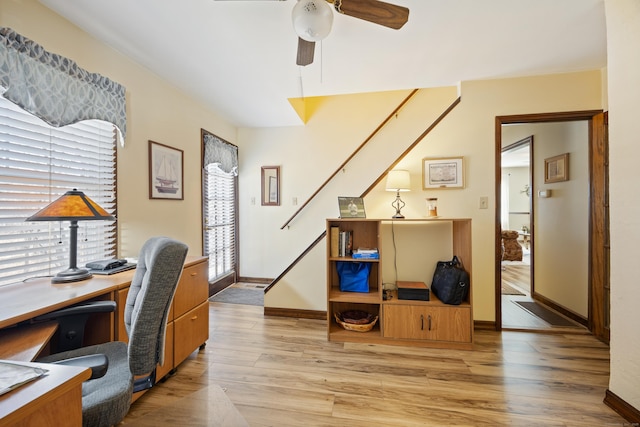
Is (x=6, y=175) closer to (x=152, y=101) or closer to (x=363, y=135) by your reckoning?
(x=152, y=101)

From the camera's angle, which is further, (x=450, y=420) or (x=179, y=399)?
(x=179, y=399)

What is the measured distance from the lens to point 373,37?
190 cm

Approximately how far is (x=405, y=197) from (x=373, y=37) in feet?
4.81

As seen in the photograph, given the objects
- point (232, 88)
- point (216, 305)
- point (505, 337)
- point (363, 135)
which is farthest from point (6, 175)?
point (505, 337)

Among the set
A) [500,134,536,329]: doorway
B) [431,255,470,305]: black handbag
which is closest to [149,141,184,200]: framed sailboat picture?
[431,255,470,305]: black handbag

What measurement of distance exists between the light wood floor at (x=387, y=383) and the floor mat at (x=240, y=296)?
2.79ft

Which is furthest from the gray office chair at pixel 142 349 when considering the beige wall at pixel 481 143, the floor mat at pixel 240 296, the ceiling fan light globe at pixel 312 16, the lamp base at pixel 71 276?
the floor mat at pixel 240 296

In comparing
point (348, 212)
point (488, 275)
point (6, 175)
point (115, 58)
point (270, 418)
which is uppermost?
point (115, 58)

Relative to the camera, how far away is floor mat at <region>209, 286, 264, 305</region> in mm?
3320

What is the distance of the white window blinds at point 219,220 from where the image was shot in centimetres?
344

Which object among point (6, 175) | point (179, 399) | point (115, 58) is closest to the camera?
point (6, 175)

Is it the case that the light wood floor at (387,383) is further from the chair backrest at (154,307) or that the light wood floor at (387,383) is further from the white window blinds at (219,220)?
the white window blinds at (219,220)

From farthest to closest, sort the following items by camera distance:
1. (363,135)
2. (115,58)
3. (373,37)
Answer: (363,135), (115,58), (373,37)

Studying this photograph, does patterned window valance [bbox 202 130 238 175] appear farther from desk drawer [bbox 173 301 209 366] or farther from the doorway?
the doorway
